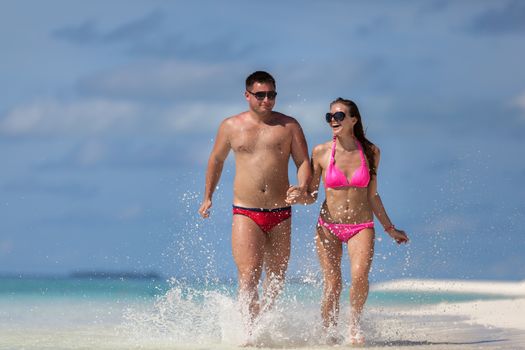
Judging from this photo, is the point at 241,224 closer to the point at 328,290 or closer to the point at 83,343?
the point at 328,290

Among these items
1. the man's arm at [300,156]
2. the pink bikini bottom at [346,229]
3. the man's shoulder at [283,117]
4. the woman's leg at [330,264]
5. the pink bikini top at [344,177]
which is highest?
the man's shoulder at [283,117]

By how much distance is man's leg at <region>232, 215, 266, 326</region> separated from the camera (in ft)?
29.3

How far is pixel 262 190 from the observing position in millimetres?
9000

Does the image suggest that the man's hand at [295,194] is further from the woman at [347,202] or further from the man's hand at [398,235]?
the man's hand at [398,235]

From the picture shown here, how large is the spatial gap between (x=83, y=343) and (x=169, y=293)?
1010 mm

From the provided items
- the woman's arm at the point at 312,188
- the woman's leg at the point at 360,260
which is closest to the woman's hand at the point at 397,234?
the woman's leg at the point at 360,260

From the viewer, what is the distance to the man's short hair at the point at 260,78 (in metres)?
9.02

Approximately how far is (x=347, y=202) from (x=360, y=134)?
63 cm

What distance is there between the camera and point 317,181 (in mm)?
9000

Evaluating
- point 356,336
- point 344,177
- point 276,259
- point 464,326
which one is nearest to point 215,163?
point 276,259

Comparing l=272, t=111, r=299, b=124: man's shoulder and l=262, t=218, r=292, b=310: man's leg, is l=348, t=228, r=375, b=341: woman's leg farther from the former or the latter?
l=272, t=111, r=299, b=124: man's shoulder

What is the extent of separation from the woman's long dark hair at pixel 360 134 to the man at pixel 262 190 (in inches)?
20.3

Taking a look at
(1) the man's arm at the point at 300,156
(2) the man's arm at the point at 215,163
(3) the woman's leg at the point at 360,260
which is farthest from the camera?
(2) the man's arm at the point at 215,163

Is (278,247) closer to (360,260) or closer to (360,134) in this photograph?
(360,260)
